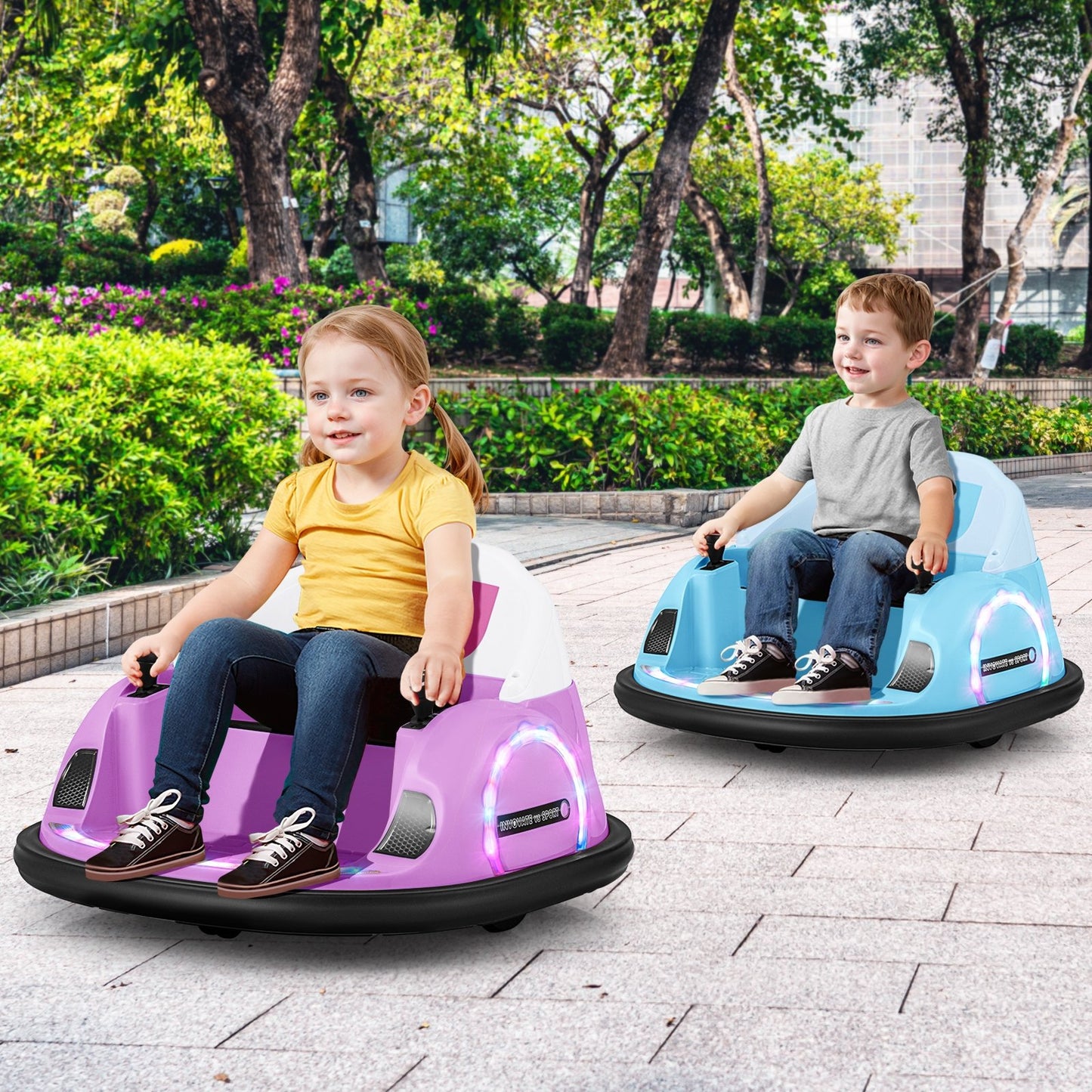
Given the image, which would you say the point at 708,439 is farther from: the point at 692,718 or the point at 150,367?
the point at 692,718

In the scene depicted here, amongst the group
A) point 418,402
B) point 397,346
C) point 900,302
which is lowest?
point 418,402

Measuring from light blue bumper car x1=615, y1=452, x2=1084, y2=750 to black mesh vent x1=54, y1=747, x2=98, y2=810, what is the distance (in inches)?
72.3

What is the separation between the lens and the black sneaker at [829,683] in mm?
4340

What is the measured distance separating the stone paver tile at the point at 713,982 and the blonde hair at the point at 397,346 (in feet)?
3.55

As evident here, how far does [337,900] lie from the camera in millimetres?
Result: 2854

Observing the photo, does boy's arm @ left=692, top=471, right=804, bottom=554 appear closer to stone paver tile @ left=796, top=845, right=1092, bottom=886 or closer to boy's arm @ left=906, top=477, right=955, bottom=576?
boy's arm @ left=906, top=477, right=955, bottom=576

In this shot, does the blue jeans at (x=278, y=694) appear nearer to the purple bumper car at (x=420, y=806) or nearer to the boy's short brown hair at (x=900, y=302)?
the purple bumper car at (x=420, y=806)

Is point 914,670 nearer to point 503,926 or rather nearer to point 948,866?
point 948,866

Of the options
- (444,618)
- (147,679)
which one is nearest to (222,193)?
(147,679)

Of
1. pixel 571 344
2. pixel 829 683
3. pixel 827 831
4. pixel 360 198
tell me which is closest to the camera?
pixel 827 831

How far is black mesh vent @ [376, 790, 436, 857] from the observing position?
2963mm

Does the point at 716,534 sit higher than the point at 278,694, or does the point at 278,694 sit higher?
the point at 716,534

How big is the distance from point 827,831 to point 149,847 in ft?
5.64

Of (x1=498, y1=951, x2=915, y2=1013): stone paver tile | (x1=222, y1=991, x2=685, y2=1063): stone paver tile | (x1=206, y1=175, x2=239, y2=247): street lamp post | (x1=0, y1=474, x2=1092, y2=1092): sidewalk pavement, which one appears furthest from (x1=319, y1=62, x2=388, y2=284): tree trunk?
(x1=222, y1=991, x2=685, y2=1063): stone paver tile
